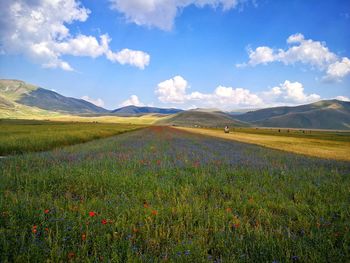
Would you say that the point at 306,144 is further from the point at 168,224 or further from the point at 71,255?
the point at 71,255

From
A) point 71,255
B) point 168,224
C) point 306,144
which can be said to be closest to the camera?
point 71,255

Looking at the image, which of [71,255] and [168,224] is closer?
[71,255]

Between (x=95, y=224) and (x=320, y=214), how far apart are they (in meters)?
5.64

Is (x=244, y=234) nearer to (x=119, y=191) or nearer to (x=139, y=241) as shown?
(x=139, y=241)

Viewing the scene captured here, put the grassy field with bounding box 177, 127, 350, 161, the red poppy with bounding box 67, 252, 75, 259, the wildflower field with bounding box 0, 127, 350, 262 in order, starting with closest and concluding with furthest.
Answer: the red poppy with bounding box 67, 252, 75, 259 < the wildflower field with bounding box 0, 127, 350, 262 < the grassy field with bounding box 177, 127, 350, 161

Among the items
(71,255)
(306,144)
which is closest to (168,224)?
(71,255)

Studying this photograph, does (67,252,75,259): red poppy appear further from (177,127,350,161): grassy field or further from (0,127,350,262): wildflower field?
(177,127,350,161): grassy field

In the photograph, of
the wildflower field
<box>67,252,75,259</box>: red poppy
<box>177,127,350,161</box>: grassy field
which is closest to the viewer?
<box>67,252,75,259</box>: red poppy

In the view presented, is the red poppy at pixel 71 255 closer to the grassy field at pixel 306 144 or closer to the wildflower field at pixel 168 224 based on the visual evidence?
the wildflower field at pixel 168 224

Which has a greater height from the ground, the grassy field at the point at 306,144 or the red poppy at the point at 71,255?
the red poppy at the point at 71,255

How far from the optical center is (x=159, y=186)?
25.3 ft

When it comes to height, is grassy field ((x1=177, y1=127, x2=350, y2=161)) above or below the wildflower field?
below

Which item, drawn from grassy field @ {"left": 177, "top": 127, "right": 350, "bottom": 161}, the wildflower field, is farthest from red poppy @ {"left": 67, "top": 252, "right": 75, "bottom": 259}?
grassy field @ {"left": 177, "top": 127, "right": 350, "bottom": 161}

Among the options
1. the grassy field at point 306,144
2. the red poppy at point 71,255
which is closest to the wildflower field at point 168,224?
the red poppy at point 71,255
